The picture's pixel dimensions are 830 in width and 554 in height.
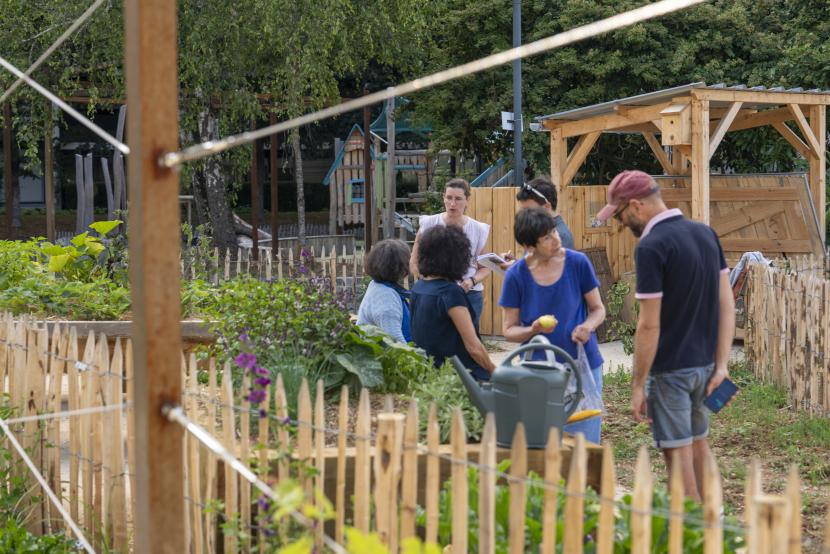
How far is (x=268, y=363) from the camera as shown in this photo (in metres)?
5.15

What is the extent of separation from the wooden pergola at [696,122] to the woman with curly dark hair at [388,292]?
546 centimetres

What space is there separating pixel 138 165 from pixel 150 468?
2.22ft

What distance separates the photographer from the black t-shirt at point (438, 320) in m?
5.27

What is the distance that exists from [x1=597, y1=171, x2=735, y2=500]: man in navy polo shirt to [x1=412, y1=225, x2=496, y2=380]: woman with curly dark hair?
0.86 meters

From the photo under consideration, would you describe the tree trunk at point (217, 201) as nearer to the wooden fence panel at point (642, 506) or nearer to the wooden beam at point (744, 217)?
the wooden beam at point (744, 217)

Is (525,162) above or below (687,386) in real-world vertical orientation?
above

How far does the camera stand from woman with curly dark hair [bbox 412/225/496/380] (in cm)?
525

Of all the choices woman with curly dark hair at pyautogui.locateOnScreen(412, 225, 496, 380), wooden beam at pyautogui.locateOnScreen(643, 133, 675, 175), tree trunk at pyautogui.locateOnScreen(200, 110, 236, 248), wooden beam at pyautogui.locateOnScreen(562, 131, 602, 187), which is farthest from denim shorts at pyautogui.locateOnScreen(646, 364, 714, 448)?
tree trunk at pyautogui.locateOnScreen(200, 110, 236, 248)

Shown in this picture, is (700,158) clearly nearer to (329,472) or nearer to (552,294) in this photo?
(552,294)

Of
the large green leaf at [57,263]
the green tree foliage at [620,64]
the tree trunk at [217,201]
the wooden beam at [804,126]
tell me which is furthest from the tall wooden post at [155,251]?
the green tree foliage at [620,64]

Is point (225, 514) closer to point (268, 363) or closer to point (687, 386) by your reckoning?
point (268, 363)

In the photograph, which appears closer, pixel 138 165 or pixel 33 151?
pixel 138 165

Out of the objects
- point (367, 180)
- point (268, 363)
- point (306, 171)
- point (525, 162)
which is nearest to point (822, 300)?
point (268, 363)

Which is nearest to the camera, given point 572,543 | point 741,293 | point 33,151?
point 572,543
